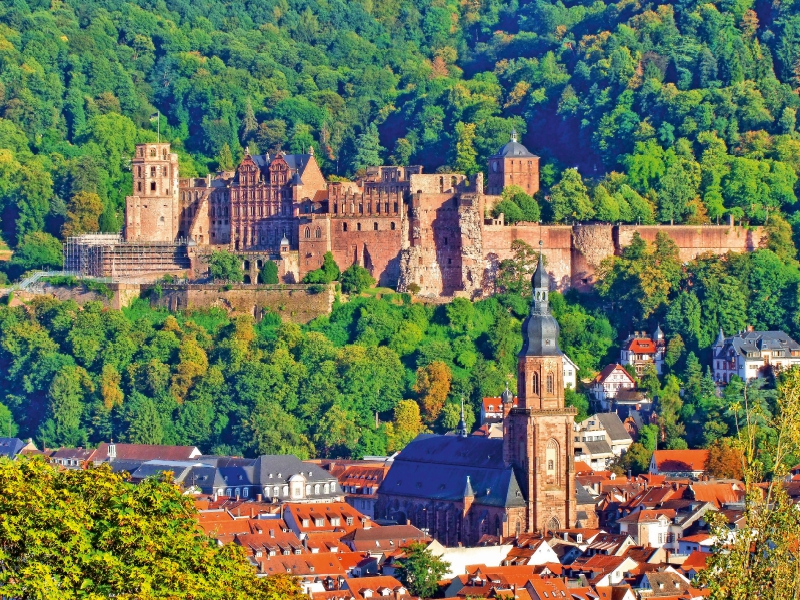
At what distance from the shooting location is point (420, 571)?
62.0m

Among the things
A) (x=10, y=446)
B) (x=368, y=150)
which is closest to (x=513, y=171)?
(x=368, y=150)

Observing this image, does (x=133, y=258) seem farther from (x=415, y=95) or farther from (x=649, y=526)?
(x=649, y=526)

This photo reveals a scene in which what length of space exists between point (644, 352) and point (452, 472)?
17856 mm

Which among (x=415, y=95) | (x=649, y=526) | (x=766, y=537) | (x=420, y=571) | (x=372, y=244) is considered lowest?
(x=649, y=526)

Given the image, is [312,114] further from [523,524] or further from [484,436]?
[523,524]

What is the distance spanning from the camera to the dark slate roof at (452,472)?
72.5 meters

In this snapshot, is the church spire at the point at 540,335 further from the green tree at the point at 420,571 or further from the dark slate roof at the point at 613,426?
the green tree at the point at 420,571

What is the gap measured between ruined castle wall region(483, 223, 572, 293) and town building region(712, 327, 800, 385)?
23.1 ft

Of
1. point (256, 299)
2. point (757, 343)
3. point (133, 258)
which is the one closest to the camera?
point (757, 343)

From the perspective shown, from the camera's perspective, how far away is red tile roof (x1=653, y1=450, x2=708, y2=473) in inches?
3194

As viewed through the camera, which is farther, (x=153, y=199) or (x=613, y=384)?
(x=153, y=199)

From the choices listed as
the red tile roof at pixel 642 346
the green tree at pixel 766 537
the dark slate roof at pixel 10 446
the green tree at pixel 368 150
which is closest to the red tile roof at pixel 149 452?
the dark slate roof at pixel 10 446

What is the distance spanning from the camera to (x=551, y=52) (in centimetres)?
11269

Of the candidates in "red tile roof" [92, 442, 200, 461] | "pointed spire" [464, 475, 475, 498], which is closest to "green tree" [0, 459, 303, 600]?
"pointed spire" [464, 475, 475, 498]
